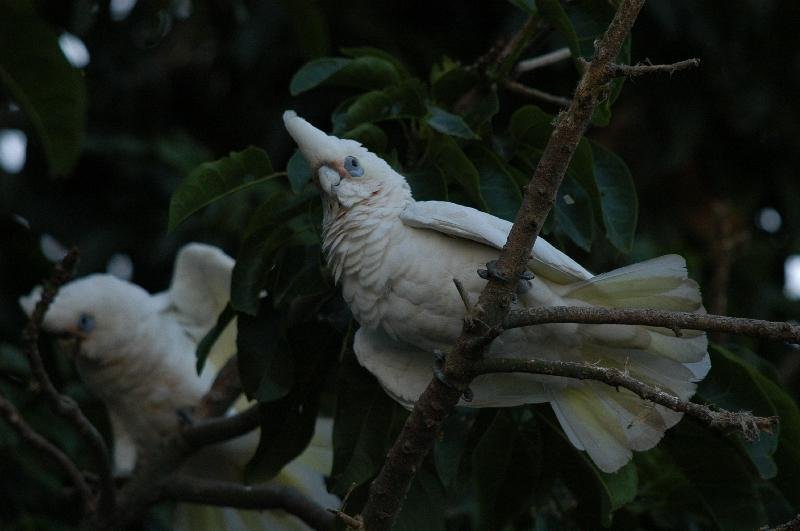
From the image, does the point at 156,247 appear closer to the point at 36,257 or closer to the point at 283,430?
the point at 36,257

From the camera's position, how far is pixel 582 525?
2.76 m

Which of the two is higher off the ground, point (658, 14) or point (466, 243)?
point (658, 14)

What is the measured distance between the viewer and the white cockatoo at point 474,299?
7.52 feet

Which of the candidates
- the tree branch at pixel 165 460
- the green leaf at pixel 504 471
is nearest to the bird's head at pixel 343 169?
the green leaf at pixel 504 471

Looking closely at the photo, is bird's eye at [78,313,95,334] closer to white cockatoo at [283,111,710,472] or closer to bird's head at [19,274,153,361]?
bird's head at [19,274,153,361]

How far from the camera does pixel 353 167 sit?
243 centimetres

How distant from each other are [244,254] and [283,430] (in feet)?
1.54

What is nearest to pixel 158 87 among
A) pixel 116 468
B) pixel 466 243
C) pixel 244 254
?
pixel 116 468

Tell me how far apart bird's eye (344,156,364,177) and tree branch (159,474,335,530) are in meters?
0.94

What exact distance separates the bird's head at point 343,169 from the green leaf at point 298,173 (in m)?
0.04

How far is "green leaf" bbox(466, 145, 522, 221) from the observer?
2.53 metres

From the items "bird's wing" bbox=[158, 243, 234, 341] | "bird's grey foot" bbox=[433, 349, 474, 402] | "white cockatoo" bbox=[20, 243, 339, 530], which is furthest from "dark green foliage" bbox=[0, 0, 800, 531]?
"bird's wing" bbox=[158, 243, 234, 341]

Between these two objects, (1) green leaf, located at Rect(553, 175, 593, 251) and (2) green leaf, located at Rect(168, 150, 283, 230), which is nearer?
(2) green leaf, located at Rect(168, 150, 283, 230)

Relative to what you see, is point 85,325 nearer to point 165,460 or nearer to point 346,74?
point 165,460
